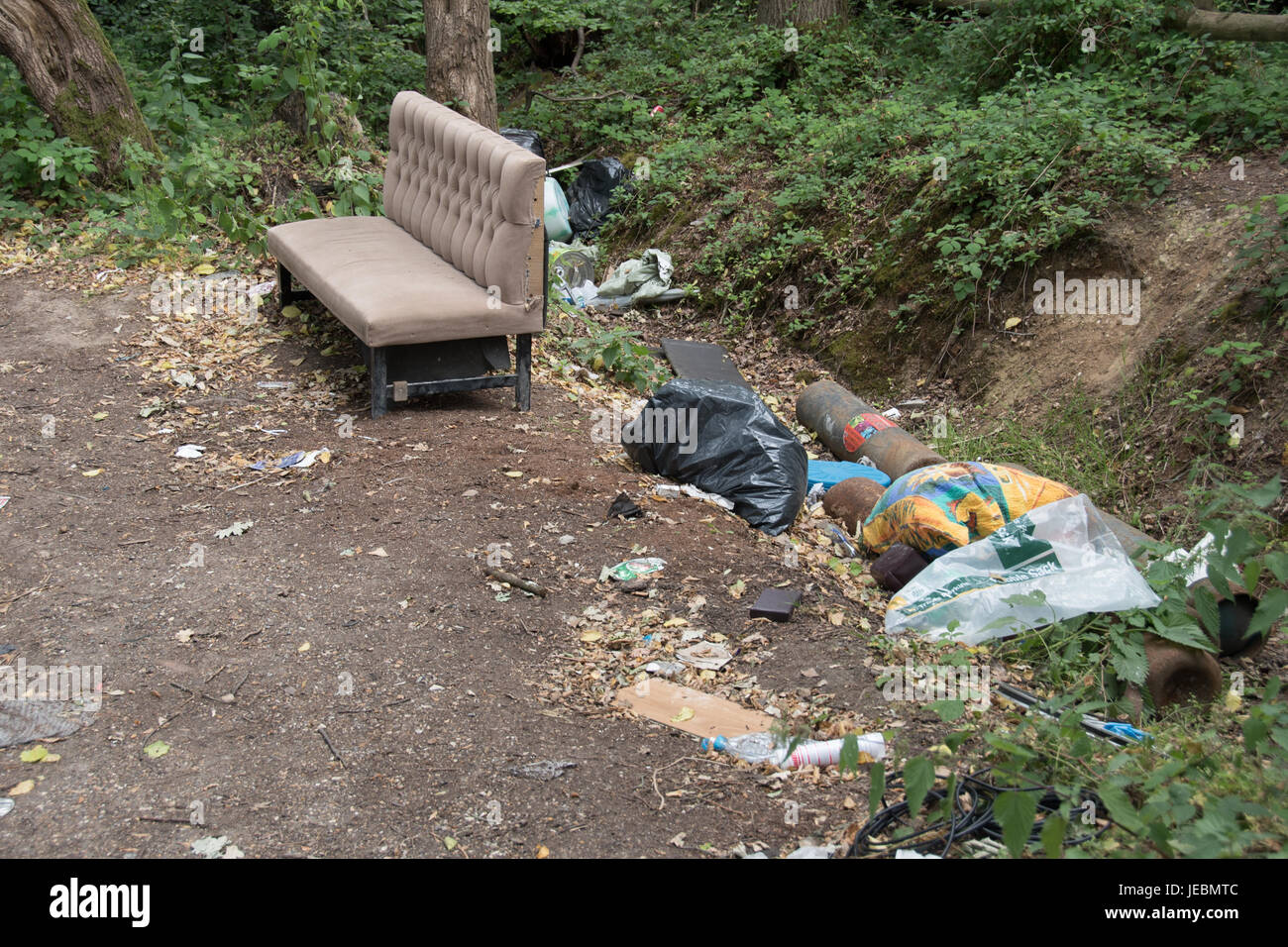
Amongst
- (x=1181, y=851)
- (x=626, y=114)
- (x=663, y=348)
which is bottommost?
(x=663, y=348)

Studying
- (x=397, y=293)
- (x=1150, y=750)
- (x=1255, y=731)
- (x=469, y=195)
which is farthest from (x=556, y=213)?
(x=1255, y=731)

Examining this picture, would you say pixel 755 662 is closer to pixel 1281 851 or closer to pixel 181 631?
pixel 1281 851

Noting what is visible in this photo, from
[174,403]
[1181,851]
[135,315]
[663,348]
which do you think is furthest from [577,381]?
[1181,851]

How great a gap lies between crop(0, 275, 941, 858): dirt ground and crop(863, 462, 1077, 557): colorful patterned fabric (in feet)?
1.40

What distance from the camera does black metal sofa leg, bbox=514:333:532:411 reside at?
233 inches

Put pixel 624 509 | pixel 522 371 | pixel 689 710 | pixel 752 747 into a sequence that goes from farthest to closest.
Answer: pixel 522 371 → pixel 624 509 → pixel 689 710 → pixel 752 747

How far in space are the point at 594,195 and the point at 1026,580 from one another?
22.7 ft

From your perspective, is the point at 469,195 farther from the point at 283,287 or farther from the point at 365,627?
the point at 365,627

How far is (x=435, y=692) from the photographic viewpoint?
3662mm

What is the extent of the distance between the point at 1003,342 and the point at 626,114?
559cm

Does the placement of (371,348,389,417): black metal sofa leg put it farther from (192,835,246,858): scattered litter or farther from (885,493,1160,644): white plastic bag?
(192,835,246,858): scattered litter

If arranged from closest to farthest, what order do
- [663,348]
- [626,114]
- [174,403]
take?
[174,403], [663,348], [626,114]

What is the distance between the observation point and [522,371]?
597 centimetres
